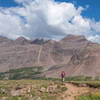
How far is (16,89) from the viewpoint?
26.0 meters

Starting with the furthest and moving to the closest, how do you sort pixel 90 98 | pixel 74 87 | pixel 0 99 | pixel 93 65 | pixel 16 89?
pixel 93 65, pixel 16 89, pixel 74 87, pixel 0 99, pixel 90 98

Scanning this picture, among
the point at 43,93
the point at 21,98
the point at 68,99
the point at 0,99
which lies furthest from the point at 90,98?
the point at 0,99

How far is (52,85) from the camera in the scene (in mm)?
24359

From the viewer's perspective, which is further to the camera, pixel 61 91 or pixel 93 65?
pixel 93 65

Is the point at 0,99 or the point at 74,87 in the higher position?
the point at 74,87

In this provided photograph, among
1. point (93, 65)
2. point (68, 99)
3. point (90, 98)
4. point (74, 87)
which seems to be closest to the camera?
point (90, 98)

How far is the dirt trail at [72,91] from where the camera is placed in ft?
68.3

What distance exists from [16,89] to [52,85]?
20.1ft

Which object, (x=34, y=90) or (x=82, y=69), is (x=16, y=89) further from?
(x=82, y=69)

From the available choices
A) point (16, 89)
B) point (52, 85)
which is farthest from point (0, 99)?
point (52, 85)

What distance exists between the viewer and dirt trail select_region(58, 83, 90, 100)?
20.8 meters

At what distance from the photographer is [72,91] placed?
22.2m

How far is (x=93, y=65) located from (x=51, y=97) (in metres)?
179

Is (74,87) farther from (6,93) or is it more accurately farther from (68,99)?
(6,93)
